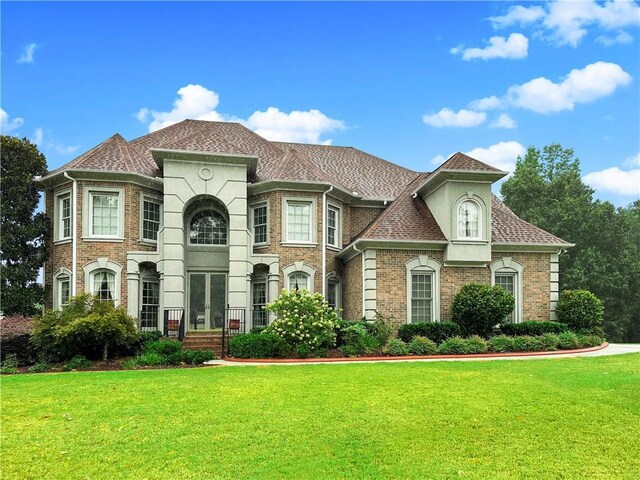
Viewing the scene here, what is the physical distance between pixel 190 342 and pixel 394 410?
34.5 feet

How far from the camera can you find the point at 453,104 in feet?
67.0

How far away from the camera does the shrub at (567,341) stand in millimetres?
16062

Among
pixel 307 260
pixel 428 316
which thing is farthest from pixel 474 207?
pixel 307 260

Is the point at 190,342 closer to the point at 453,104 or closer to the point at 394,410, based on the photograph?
the point at 394,410

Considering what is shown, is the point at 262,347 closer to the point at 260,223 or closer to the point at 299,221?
the point at 299,221

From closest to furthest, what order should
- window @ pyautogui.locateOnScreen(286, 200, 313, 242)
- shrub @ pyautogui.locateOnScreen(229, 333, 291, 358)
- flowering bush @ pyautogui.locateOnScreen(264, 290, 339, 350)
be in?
shrub @ pyautogui.locateOnScreen(229, 333, 291, 358), flowering bush @ pyautogui.locateOnScreen(264, 290, 339, 350), window @ pyautogui.locateOnScreen(286, 200, 313, 242)

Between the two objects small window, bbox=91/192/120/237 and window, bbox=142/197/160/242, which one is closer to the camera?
small window, bbox=91/192/120/237

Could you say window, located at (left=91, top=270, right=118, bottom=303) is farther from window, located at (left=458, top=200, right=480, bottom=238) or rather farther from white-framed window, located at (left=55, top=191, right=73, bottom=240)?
window, located at (left=458, top=200, right=480, bottom=238)

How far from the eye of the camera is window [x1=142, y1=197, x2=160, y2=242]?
18169mm

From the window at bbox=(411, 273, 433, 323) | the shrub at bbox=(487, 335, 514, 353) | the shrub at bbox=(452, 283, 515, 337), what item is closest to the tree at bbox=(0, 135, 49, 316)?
the window at bbox=(411, 273, 433, 323)

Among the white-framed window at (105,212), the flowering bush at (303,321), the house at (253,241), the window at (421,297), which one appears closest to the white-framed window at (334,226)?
the house at (253,241)

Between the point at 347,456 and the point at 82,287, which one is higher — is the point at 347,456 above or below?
below

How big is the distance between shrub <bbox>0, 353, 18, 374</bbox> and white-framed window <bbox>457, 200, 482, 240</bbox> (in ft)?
46.8

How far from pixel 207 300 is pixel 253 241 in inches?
111
